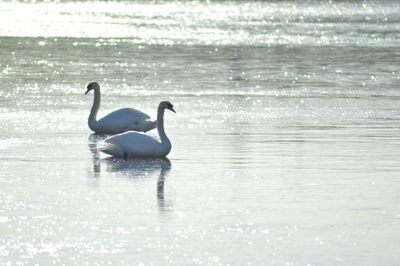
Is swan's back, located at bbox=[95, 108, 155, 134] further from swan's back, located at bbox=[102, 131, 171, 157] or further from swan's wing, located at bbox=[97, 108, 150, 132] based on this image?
swan's back, located at bbox=[102, 131, 171, 157]

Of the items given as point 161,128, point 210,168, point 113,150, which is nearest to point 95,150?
point 113,150

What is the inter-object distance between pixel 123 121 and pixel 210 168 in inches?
141

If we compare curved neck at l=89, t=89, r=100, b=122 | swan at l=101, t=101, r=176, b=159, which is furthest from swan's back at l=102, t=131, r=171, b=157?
curved neck at l=89, t=89, r=100, b=122

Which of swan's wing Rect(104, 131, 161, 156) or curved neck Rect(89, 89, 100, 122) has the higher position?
curved neck Rect(89, 89, 100, 122)

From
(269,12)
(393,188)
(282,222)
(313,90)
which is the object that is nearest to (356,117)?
(313,90)

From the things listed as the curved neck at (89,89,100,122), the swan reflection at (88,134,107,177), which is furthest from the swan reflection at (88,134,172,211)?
the curved neck at (89,89,100,122)

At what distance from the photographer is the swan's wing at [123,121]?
681 inches

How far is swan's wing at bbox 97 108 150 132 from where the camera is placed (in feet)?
56.7

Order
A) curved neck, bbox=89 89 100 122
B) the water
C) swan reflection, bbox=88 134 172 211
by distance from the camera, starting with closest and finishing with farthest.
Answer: the water < swan reflection, bbox=88 134 172 211 < curved neck, bbox=89 89 100 122

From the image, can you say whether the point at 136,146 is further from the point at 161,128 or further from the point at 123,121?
the point at 123,121

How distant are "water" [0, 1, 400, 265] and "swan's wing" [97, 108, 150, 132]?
1.10 feet

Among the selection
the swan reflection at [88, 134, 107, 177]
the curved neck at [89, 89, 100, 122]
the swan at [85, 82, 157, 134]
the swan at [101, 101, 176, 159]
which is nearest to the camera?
the swan reflection at [88, 134, 107, 177]

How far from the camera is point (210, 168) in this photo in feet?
45.9

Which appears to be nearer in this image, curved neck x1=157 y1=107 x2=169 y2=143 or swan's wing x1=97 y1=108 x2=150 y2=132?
curved neck x1=157 y1=107 x2=169 y2=143
